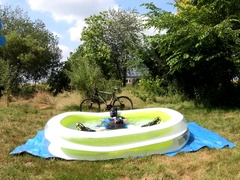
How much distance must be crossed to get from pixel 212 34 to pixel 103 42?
51.3 feet

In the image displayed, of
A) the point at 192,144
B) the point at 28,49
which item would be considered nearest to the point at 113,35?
the point at 28,49

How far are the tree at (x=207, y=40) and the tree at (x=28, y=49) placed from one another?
411 inches

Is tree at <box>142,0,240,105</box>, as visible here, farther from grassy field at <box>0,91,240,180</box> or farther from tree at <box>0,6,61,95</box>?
tree at <box>0,6,61,95</box>

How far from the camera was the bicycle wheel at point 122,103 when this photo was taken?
33.2ft

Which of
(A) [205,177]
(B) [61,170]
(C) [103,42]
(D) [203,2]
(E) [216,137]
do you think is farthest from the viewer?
(C) [103,42]

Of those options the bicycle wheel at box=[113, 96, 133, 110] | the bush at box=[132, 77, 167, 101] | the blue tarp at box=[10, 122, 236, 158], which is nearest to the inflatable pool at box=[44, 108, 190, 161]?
the blue tarp at box=[10, 122, 236, 158]

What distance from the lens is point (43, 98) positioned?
38.9ft

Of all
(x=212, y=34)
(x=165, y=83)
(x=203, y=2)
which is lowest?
(x=165, y=83)

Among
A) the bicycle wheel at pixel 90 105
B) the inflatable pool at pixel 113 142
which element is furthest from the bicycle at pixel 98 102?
the inflatable pool at pixel 113 142

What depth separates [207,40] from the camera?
30.3 ft

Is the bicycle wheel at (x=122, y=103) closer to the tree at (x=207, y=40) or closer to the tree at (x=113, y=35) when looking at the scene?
the tree at (x=207, y=40)

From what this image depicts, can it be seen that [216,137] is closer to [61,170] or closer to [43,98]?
[61,170]

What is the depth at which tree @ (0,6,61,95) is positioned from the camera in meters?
18.4

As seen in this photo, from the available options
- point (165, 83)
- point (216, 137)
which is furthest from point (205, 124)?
point (165, 83)
